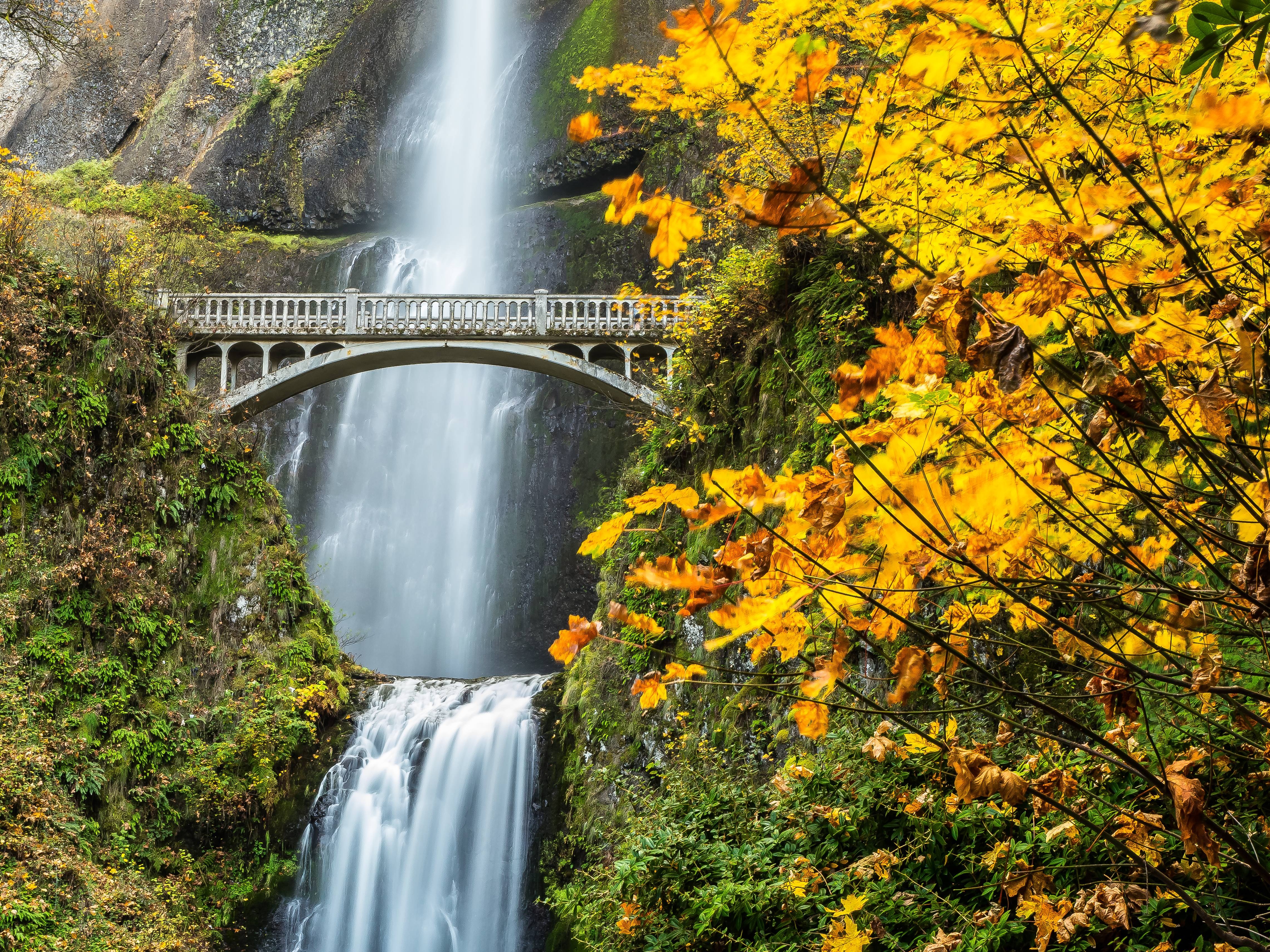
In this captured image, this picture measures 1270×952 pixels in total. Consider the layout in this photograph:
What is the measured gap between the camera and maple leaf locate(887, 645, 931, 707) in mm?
1764

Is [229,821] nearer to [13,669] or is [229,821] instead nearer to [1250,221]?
[13,669]

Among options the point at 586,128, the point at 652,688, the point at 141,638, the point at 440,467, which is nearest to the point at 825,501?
the point at 652,688

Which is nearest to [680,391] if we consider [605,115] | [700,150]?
[700,150]

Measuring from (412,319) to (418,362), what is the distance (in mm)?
817

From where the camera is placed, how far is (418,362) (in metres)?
15.7

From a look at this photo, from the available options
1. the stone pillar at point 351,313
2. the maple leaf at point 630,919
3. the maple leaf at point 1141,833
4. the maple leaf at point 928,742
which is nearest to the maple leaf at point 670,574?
the maple leaf at point 1141,833

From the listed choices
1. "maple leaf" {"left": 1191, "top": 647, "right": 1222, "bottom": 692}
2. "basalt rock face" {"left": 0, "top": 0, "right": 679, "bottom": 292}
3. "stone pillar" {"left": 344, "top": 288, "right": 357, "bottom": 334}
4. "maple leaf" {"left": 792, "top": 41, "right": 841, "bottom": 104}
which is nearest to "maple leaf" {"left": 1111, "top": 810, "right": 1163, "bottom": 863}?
"maple leaf" {"left": 1191, "top": 647, "right": 1222, "bottom": 692}

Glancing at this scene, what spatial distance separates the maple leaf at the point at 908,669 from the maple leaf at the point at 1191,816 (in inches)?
17.2

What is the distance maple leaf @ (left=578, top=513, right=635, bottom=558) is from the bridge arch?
12244 millimetres

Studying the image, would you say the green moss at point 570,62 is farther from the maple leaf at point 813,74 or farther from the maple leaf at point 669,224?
the maple leaf at point 813,74

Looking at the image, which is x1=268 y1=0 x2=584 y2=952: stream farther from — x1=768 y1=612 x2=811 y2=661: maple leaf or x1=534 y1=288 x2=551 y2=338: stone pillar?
x1=768 y1=612 x2=811 y2=661: maple leaf

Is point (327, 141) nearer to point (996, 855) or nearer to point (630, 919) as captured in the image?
point (630, 919)

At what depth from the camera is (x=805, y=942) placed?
10.8 ft

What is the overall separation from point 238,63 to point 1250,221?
31582 mm
